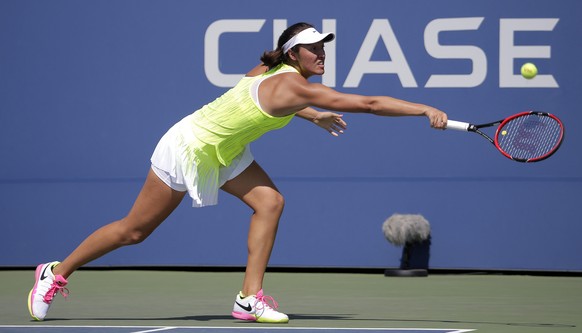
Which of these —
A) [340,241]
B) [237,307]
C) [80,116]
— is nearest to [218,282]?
[340,241]

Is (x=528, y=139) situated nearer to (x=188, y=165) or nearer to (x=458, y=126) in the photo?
(x=458, y=126)

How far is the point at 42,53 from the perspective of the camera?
9.19 meters

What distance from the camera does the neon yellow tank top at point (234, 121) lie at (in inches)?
228

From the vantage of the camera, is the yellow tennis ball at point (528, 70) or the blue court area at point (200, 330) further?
the yellow tennis ball at point (528, 70)

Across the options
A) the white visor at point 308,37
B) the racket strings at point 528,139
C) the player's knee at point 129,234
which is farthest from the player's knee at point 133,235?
the racket strings at point 528,139

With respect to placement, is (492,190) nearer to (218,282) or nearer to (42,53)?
(218,282)

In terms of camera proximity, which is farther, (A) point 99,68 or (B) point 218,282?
(A) point 99,68

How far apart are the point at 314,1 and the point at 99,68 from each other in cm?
164

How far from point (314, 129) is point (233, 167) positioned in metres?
3.00

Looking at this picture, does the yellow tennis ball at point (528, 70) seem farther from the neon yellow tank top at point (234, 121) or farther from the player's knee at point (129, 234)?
the player's knee at point (129, 234)

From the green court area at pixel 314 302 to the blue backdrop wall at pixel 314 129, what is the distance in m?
0.26

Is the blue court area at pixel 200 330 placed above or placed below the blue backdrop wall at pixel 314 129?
below

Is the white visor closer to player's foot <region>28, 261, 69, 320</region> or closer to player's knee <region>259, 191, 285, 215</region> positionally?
player's knee <region>259, 191, 285, 215</region>

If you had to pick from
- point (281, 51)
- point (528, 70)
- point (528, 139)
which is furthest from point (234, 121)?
point (528, 70)
